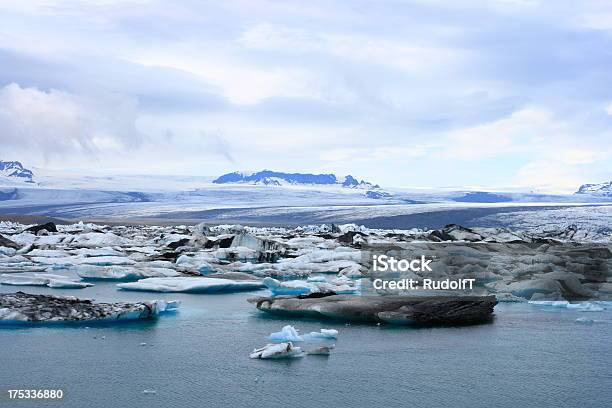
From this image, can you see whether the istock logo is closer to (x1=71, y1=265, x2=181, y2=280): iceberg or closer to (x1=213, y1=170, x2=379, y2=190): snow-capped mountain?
(x1=71, y1=265, x2=181, y2=280): iceberg

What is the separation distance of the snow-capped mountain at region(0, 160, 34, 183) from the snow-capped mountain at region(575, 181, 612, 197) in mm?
87815

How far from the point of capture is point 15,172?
12144 centimetres

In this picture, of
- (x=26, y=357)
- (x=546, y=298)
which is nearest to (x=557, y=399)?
(x=26, y=357)

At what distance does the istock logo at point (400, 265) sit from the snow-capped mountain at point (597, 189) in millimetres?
91280

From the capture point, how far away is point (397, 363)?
8180mm

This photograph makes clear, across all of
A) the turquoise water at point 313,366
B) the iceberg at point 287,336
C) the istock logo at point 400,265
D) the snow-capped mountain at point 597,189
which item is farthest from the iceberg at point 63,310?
the snow-capped mountain at point 597,189

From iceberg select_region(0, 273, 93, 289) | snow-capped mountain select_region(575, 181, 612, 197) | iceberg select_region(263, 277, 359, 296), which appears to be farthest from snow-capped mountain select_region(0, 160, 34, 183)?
iceberg select_region(263, 277, 359, 296)

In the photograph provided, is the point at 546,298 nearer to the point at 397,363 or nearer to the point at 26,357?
the point at 397,363

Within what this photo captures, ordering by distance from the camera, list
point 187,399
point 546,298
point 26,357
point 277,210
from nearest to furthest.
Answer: point 187,399, point 26,357, point 546,298, point 277,210

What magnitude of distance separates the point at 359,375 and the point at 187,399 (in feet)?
6.54

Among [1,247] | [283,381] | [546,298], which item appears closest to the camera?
[283,381]

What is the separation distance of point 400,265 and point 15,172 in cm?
11571

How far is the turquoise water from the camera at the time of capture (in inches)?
265

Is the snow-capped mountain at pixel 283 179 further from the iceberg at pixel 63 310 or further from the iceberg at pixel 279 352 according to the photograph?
the iceberg at pixel 279 352
